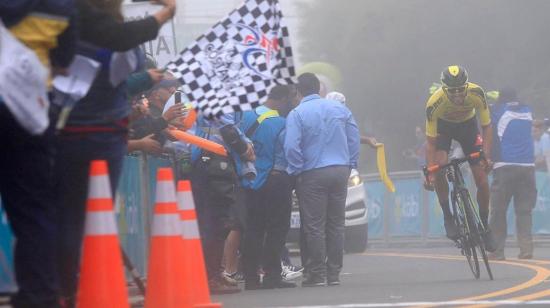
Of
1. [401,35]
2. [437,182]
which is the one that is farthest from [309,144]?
[401,35]

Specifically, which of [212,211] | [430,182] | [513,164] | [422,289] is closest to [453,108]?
[430,182]

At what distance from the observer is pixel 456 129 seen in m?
14.0

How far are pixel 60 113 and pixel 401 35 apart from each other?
1853 inches

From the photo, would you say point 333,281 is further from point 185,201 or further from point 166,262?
point 166,262

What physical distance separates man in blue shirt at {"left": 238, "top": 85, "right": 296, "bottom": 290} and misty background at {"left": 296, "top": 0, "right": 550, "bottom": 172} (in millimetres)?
33588

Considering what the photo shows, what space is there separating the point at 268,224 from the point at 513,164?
540cm

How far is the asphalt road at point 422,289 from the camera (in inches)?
396

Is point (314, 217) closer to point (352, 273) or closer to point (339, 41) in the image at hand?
point (352, 273)

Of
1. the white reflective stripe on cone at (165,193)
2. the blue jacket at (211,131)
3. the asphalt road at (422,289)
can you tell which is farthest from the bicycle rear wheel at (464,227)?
the white reflective stripe on cone at (165,193)

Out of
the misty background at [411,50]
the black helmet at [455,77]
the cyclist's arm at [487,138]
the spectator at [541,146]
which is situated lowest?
the cyclist's arm at [487,138]

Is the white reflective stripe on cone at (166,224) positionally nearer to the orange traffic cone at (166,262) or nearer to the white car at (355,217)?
the orange traffic cone at (166,262)

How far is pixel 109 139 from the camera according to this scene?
6.68 meters

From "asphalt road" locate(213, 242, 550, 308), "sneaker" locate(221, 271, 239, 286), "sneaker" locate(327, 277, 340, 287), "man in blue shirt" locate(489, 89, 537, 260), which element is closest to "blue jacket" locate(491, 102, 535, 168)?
"man in blue shirt" locate(489, 89, 537, 260)

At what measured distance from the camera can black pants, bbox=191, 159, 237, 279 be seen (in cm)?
1205
